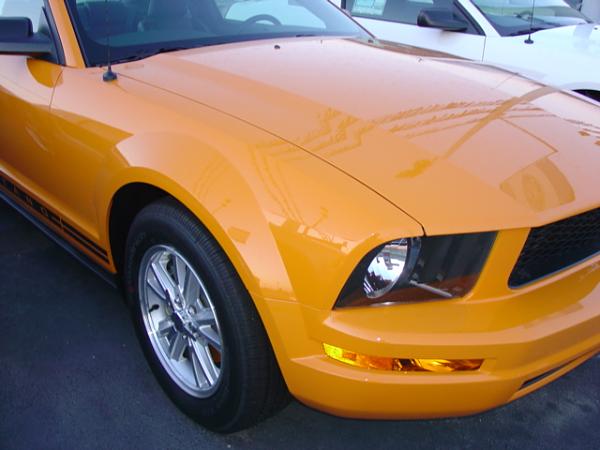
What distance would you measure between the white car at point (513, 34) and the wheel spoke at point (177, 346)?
3053 mm

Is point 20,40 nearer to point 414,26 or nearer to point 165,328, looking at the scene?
point 165,328

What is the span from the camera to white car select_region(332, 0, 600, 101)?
4.36m

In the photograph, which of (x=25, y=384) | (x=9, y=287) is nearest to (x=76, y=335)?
(x=25, y=384)

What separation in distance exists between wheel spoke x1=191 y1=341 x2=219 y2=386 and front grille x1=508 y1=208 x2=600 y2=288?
1028 millimetres

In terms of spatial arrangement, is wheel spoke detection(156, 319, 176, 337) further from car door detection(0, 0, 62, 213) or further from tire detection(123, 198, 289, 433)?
car door detection(0, 0, 62, 213)

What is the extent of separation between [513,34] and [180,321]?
372cm

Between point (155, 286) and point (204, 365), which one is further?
point (155, 286)

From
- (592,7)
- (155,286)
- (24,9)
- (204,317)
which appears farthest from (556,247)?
(592,7)

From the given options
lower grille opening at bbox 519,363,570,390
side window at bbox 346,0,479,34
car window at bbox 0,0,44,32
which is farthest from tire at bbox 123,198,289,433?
side window at bbox 346,0,479,34

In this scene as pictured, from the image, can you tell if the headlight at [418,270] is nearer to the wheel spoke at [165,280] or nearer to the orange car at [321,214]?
the orange car at [321,214]

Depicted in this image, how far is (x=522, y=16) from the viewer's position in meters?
4.89

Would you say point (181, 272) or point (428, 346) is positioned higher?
point (428, 346)

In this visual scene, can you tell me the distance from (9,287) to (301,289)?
2.04 metres

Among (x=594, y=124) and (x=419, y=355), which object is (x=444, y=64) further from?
(x=419, y=355)
